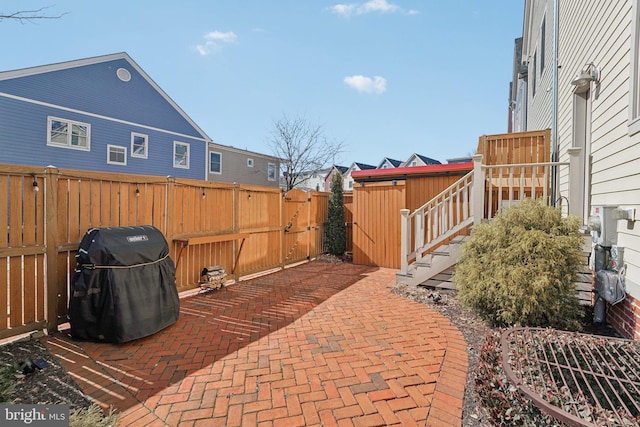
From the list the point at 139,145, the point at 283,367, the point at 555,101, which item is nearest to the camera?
the point at 283,367

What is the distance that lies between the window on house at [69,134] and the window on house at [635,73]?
1522 cm

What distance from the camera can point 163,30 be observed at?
706cm

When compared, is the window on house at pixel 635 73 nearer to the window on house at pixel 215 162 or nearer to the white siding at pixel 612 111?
the white siding at pixel 612 111

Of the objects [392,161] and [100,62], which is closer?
[100,62]

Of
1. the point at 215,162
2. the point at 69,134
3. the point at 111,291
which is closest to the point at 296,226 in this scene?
the point at 111,291

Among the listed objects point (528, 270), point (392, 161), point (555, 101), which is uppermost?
point (392, 161)

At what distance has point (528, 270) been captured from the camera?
3348 millimetres

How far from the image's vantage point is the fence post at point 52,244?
3402 mm

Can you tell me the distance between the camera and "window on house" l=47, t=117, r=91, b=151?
36.5 feet

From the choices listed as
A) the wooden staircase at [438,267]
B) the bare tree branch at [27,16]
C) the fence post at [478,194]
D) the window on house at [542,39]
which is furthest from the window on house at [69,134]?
the window on house at [542,39]

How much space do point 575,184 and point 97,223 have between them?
668cm

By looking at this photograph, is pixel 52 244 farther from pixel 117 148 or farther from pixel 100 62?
pixel 100 62

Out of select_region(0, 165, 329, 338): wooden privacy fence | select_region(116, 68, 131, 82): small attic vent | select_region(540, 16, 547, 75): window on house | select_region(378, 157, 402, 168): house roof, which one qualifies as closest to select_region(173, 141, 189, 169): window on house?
select_region(116, 68, 131, 82): small attic vent

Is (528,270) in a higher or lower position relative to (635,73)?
lower
